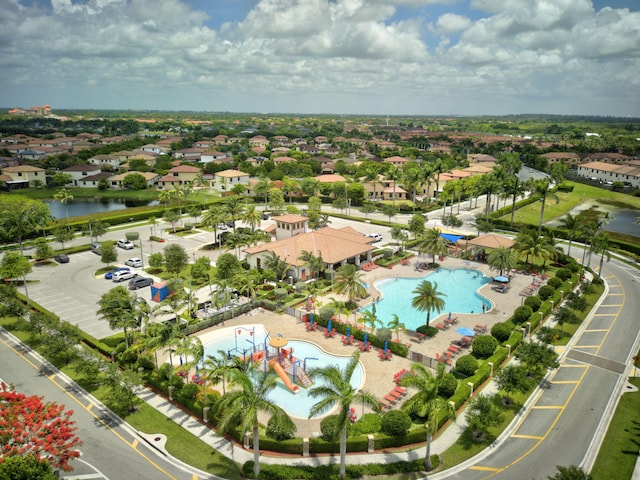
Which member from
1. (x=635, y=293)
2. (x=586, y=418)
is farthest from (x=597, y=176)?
(x=586, y=418)

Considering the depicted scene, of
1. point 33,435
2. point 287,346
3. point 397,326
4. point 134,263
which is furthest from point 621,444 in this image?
point 134,263

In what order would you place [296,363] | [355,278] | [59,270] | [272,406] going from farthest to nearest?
[59,270], [355,278], [296,363], [272,406]

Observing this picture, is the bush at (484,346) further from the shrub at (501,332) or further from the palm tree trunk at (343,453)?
the palm tree trunk at (343,453)

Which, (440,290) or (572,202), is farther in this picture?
(572,202)

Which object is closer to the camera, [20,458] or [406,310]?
[20,458]

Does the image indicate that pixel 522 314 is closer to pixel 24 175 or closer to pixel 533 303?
pixel 533 303

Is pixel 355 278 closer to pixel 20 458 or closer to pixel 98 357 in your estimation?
pixel 98 357
